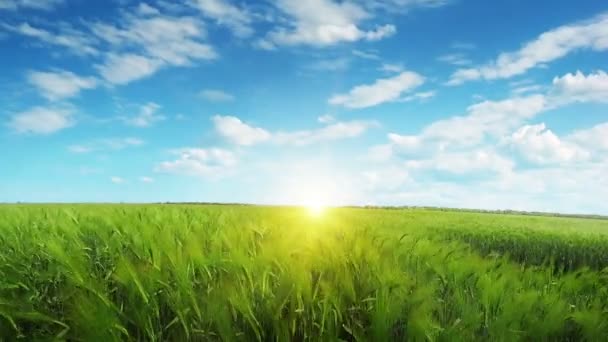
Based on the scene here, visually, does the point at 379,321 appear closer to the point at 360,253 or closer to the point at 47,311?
the point at 360,253

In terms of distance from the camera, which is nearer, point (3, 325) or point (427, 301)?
point (427, 301)

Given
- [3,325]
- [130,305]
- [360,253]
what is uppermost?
[360,253]

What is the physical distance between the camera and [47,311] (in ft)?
11.2

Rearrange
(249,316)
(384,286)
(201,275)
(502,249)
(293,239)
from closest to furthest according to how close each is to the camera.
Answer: (249,316), (384,286), (201,275), (293,239), (502,249)

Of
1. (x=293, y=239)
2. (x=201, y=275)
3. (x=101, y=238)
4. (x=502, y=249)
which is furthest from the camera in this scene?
(x=502, y=249)

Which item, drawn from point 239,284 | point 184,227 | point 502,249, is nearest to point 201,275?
point 239,284

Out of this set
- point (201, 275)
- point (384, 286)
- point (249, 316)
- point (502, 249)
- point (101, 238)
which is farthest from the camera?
point (502, 249)

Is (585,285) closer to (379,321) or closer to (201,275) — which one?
(379,321)

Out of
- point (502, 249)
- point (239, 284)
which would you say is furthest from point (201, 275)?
point (502, 249)

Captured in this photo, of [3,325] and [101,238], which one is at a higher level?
[101,238]

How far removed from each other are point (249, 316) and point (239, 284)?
312 millimetres

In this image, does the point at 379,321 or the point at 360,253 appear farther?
the point at 360,253

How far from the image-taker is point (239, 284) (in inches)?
117

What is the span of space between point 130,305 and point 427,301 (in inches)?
→ 67.6
